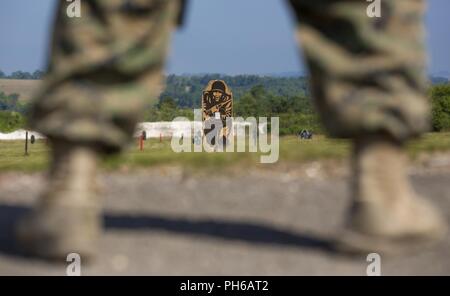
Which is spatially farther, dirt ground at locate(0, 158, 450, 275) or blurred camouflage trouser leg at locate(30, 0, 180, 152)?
dirt ground at locate(0, 158, 450, 275)

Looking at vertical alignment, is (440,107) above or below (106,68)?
above

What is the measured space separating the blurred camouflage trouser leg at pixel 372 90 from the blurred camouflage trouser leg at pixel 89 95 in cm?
73

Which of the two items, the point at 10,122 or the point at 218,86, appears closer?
the point at 218,86

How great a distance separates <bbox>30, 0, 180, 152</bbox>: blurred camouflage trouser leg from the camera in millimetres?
3320

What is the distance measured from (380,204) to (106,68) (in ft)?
4.64

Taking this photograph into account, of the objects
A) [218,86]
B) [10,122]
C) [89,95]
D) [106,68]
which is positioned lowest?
[89,95]

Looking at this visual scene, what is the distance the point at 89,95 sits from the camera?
3.33 metres

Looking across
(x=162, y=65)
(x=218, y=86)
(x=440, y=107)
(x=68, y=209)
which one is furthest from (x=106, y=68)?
(x=440, y=107)

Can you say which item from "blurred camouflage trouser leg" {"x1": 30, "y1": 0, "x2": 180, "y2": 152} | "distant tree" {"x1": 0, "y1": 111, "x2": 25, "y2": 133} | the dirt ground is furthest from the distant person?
"distant tree" {"x1": 0, "y1": 111, "x2": 25, "y2": 133}

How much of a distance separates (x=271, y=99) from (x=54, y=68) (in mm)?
40207

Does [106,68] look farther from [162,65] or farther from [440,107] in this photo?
[440,107]

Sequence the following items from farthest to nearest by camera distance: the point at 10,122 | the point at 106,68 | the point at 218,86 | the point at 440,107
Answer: the point at 10,122
the point at 218,86
the point at 440,107
the point at 106,68

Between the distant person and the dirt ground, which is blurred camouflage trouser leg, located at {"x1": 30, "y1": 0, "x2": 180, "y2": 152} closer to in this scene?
the distant person

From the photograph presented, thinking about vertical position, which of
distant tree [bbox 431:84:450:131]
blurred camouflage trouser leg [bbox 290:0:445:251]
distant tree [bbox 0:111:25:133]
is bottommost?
blurred camouflage trouser leg [bbox 290:0:445:251]
